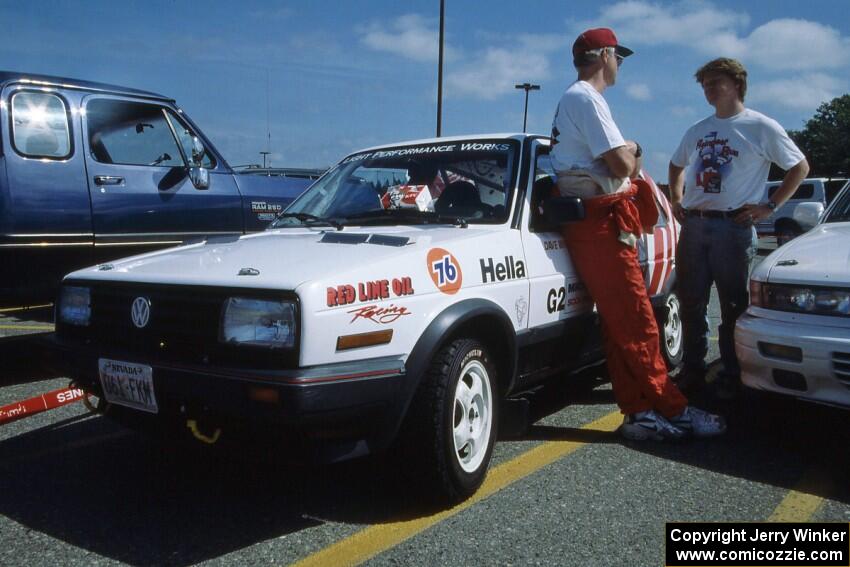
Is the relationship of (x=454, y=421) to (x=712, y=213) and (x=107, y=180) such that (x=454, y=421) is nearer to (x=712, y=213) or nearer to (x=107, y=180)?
(x=712, y=213)

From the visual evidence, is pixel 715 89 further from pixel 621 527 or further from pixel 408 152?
pixel 621 527

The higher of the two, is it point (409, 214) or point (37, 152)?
point (37, 152)

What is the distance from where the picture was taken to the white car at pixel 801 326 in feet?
10.1

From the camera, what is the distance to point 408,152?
3951mm

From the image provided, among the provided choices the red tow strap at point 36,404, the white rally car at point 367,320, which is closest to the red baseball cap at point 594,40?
the white rally car at point 367,320

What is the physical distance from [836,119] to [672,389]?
237 feet

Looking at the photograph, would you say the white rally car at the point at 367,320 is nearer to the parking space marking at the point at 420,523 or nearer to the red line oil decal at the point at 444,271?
the red line oil decal at the point at 444,271

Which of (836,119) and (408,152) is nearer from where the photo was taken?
(408,152)

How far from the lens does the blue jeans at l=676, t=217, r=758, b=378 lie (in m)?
4.01

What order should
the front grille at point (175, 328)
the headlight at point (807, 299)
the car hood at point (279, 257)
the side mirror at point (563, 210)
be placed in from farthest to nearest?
the side mirror at point (563, 210), the headlight at point (807, 299), the car hood at point (279, 257), the front grille at point (175, 328)

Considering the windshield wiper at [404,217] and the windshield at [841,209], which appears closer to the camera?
the windshield wiper at [404,217]

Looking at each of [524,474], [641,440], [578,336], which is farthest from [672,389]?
[524,474]

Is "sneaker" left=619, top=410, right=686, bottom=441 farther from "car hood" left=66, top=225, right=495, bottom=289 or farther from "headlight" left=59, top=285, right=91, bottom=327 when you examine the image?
"headlight" left=59, top=285, right=91, bottom=327

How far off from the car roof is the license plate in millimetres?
3006
